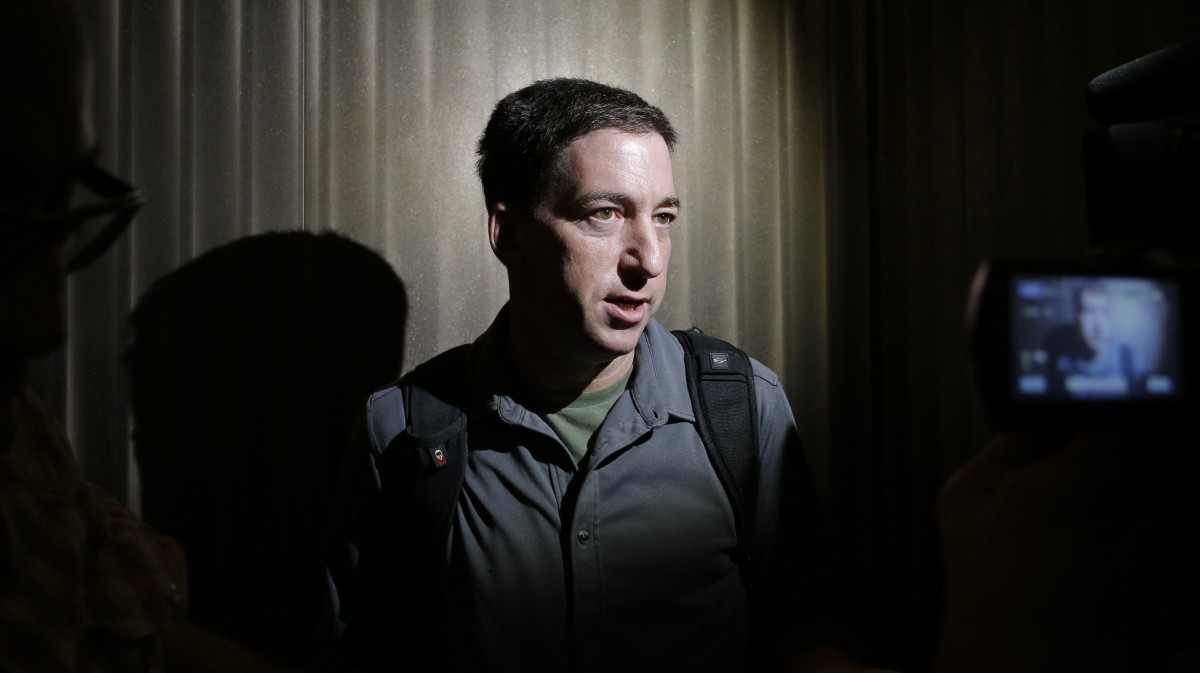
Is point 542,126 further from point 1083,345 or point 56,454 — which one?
point 1083,345

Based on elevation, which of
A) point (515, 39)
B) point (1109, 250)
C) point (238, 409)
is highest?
point (515, 39)

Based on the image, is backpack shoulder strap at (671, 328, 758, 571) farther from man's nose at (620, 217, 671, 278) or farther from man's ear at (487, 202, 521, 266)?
man's ear at (487, 202, 521, 266)

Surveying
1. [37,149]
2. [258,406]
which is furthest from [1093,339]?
[258,406]

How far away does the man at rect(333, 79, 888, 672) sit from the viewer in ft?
4.26

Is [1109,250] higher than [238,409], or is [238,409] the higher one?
[1109,250]

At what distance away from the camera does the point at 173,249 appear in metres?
1.48

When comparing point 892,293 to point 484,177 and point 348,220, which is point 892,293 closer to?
point 484,177

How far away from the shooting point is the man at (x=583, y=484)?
1.30 meters

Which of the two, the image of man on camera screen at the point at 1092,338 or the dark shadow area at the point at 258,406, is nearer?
the image of man on camera screen at the point at 1092,338

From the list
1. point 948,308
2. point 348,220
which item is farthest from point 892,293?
point 348,220

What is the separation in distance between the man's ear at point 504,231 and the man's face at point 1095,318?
3.46 ft

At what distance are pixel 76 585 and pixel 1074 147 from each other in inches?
70.4

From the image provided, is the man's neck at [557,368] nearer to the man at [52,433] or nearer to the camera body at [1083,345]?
the man at [52,433]

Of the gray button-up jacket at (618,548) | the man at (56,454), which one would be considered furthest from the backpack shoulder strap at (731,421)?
the man at (56,454)
